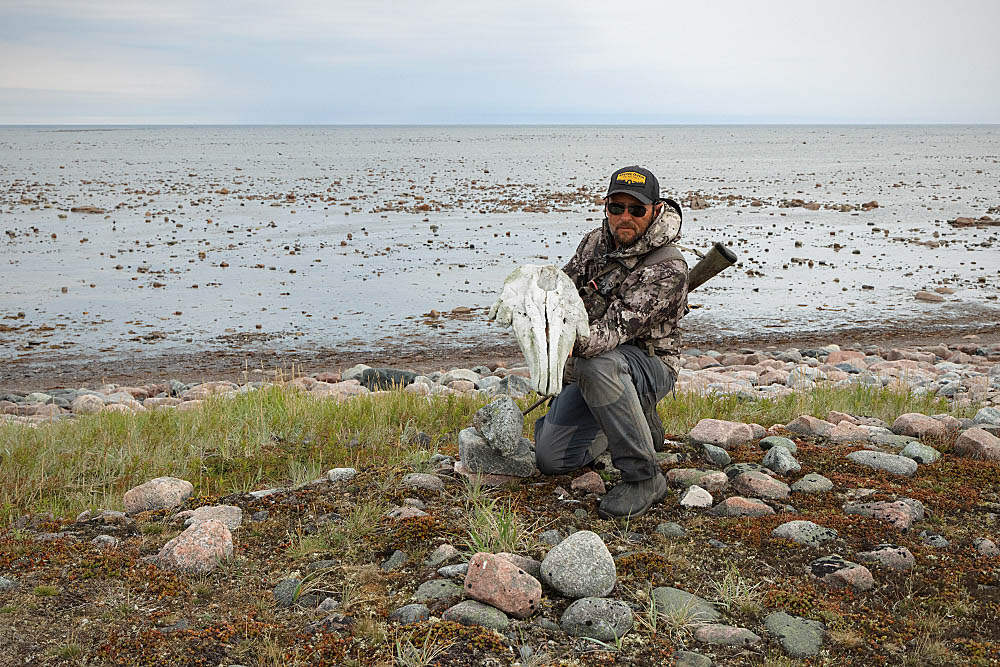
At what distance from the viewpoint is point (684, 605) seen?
3.89 m

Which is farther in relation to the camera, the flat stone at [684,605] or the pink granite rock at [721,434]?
the pink granite rock at [721,434]

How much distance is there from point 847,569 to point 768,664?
98cm

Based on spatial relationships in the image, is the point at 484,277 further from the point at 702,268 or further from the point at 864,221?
the point at 864,221

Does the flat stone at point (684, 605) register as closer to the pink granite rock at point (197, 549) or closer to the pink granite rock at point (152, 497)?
A: the pink granite rock at point (197, 549)

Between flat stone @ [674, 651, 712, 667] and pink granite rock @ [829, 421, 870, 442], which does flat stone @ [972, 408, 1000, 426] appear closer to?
pink granite rock @ [829, 421, 870, 442]

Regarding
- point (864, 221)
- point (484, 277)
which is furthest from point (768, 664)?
point (864, 221)

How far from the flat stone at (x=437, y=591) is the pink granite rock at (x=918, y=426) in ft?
14.7

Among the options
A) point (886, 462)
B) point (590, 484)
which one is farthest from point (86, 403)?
point (886, 462)

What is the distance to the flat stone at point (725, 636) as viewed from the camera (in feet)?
12.1

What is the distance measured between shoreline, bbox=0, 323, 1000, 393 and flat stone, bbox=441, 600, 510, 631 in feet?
28.1

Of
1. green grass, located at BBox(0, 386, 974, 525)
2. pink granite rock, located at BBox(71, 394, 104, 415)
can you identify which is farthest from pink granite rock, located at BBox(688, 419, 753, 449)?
pink granite rock, located at BBox(71, 394, 104, 415)

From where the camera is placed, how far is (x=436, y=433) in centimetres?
→ 687

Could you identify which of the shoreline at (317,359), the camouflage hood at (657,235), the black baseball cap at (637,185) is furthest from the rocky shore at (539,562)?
the shoreline at (317,359)

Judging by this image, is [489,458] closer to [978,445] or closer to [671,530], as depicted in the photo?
[671,530]
